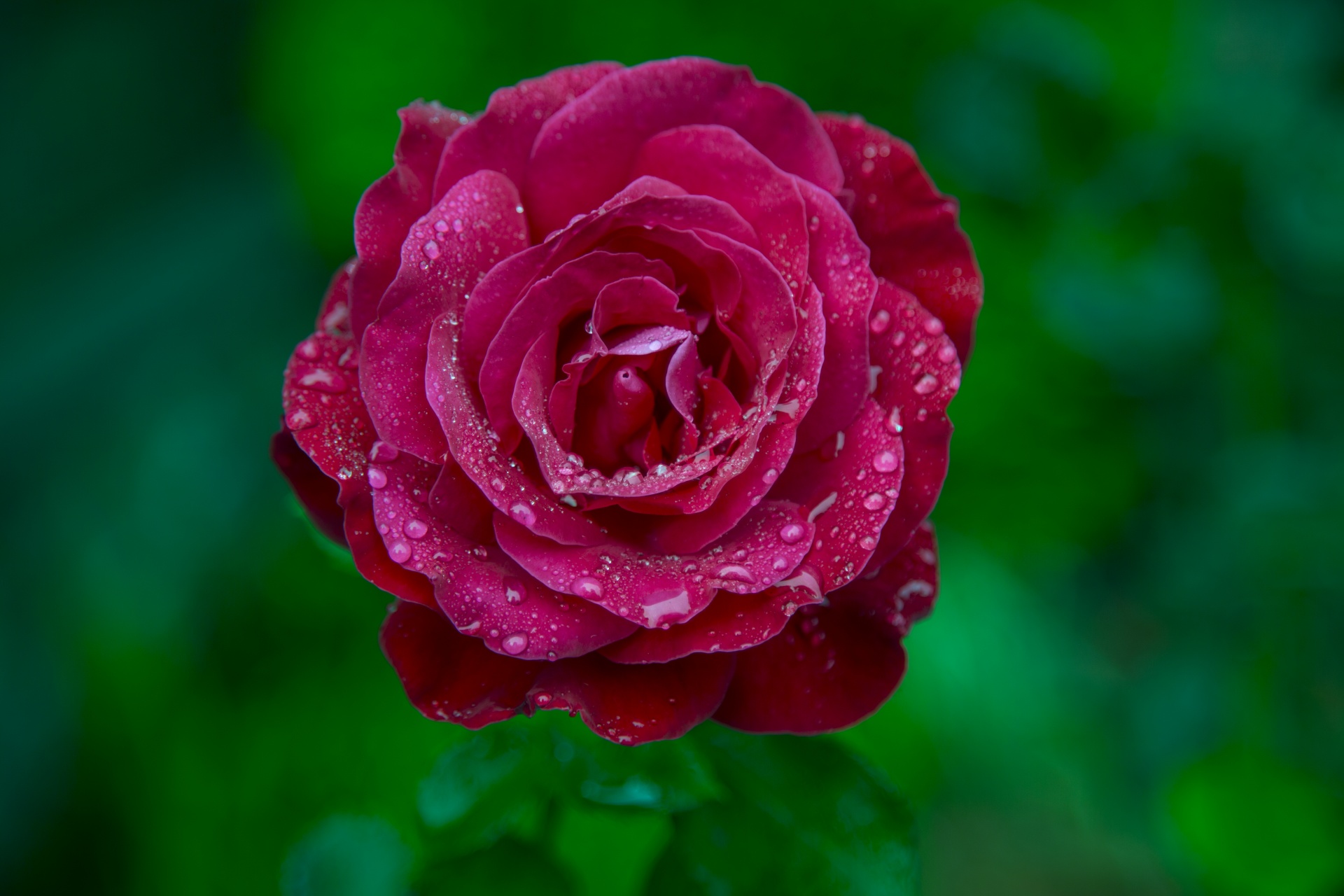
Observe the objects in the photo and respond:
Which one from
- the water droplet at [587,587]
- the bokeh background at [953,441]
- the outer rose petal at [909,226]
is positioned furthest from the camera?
the bokeh background at [953,441]

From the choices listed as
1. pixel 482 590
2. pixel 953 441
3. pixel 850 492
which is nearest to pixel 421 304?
pixel 482 590

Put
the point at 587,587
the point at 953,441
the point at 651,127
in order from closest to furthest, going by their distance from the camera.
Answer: the point at 587,587, the point at 651,127, the point at 953,441

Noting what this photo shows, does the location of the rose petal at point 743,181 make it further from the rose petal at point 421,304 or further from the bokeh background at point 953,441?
the bokeh background at point 953,441

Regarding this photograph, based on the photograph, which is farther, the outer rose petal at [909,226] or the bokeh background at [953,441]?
the bokeh background at [953,441]

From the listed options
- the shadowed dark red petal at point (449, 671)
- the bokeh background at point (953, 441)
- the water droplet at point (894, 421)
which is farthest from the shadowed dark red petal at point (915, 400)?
the bokeh background at point (953, 441)

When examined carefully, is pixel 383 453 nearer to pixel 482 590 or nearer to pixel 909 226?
pixel 482 590

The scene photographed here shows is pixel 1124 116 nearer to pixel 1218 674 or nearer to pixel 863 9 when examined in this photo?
pixel 863 9

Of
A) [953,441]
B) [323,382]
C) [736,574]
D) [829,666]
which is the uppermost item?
[323,382]
